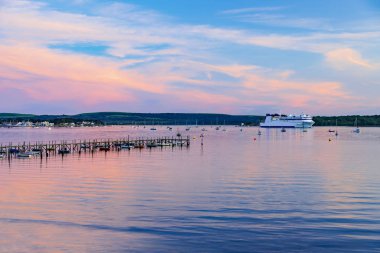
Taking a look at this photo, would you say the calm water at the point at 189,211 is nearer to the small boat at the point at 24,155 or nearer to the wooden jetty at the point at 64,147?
the small boat at the point at 24,155

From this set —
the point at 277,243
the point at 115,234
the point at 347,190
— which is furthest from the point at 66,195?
the point at 347,190

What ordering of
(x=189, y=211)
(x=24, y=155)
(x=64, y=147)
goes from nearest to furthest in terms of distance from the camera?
(x=189, y=211), (x=24, y=155), (x=64, y=147)

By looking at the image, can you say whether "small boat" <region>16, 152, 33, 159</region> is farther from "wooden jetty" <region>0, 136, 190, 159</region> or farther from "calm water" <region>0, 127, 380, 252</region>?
"calm water" <region>0, 127, 380, 252</region>

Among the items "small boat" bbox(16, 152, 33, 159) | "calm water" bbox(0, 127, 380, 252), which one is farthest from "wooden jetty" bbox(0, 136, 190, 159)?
"calm water" bbox(0, 127, 380, 252)

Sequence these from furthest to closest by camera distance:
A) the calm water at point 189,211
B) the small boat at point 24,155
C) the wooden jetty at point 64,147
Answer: the wooden jetty at point 64,147 < the small boat at point 24,155 < the calm water at point 189,211

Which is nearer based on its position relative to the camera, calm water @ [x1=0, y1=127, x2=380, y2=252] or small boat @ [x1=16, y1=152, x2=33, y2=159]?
calm water @ [x1=0, y1=127, x2=380, y2=252]

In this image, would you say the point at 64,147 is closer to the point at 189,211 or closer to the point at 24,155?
the point at 24,155

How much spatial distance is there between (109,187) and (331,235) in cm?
2177

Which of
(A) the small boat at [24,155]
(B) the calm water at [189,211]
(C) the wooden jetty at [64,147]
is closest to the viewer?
(B) the calm water at [189,211]

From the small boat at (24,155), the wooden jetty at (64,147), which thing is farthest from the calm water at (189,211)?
the wooden jetty at (64,147)

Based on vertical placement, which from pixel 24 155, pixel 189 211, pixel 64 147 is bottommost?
pixel 189 211

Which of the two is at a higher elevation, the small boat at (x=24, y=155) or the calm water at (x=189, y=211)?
the small boat at (x=24, y=155)

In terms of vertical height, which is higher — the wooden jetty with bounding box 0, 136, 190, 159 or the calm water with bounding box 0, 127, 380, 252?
the wooden jetty with bounding box 0, 136, 190, 159

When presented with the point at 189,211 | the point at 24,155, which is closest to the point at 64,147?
the point at 24,155
